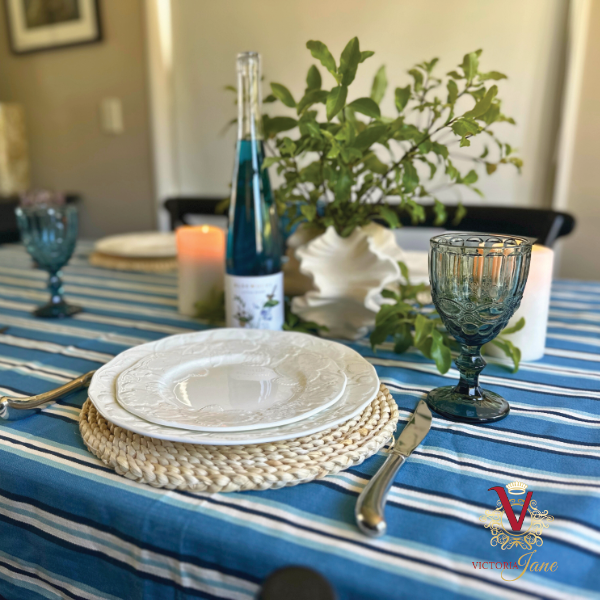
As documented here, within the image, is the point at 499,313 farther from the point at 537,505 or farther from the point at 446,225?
the point at 446,225

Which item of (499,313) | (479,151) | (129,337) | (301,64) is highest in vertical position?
(301,64)

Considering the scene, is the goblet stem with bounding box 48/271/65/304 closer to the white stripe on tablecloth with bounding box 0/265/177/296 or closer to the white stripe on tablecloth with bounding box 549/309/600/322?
the white stripe on tablecloth with bounding box 0/265/177/296

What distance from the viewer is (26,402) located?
536 mm

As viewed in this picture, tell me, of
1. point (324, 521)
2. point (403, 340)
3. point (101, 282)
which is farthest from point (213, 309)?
point (324, 521)

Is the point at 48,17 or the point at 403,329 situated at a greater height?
the point at 48,17

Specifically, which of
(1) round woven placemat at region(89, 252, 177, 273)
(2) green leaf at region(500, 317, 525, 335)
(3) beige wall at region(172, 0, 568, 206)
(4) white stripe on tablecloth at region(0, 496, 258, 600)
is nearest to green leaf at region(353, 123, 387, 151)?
(2) green leaf at region(500, 317, 525, 335)

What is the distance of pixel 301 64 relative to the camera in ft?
7.23

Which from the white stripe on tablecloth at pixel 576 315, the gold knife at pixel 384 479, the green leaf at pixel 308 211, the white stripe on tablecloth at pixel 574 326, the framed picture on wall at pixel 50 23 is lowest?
the white stripe on tablecloth at pixel 576 315

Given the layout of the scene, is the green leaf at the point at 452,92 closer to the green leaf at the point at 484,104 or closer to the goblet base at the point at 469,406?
the green leaf at the point at 484,104

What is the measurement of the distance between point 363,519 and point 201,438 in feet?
0.47

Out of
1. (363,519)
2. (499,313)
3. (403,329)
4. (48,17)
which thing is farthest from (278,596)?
(48,17)

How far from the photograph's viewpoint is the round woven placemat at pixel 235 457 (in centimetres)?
41

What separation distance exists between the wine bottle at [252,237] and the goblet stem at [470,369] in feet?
0.95

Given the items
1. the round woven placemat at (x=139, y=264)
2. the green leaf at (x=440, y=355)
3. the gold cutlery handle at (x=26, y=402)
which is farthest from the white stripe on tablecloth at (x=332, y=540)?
the round woven placemat at (x=139, y=264)
